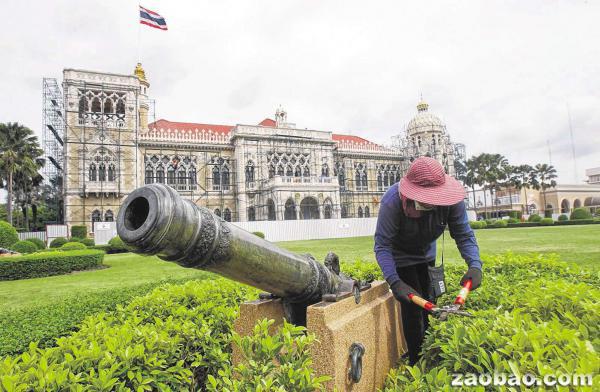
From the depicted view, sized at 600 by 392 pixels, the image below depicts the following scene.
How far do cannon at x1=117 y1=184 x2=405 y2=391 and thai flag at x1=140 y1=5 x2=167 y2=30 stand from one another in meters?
28.2

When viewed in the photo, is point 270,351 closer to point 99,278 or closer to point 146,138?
point 99,278

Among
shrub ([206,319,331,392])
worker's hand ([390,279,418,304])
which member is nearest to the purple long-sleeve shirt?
worker's hand ([390,279,418,304])

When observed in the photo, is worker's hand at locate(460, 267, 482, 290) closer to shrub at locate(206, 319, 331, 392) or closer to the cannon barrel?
the cannon barrel

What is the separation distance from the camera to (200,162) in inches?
1320

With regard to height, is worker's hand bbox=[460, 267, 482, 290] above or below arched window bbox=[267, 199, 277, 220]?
below

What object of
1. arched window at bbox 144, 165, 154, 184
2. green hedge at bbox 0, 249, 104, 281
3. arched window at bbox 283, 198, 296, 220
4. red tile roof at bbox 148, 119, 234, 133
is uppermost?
red tile roof at bbox 148, 119, 234, 133

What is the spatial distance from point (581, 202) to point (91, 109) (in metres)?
67.9

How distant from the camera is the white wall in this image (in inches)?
975

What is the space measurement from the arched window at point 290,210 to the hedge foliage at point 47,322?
26342 millimetres

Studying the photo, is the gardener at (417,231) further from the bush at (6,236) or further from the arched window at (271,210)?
the arched window at (271,210)

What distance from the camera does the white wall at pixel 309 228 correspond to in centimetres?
2477

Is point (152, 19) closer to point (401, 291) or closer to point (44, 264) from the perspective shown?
point (44, 264)

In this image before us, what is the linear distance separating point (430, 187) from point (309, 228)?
2359cm

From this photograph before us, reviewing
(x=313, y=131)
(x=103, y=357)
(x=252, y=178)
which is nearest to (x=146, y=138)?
(x=252, y=178)
